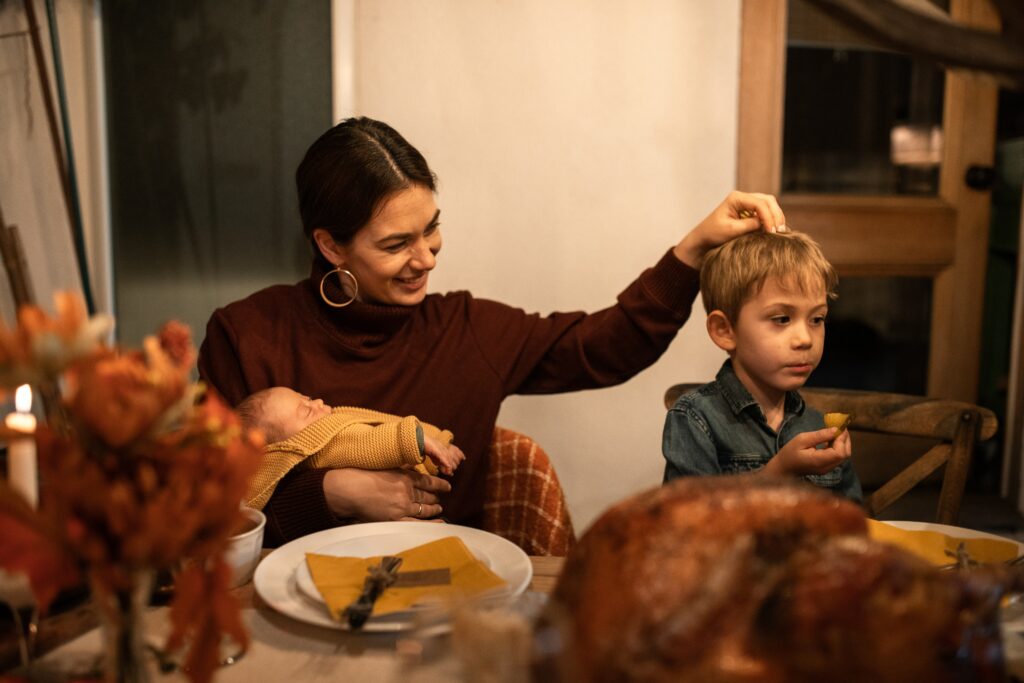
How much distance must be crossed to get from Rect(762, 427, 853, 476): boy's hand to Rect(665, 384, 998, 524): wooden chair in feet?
1.22

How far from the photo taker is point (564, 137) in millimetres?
2590

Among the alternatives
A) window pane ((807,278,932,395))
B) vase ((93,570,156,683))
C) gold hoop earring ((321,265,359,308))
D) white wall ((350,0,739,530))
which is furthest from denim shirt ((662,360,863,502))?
window pane ((807,278,932,395))

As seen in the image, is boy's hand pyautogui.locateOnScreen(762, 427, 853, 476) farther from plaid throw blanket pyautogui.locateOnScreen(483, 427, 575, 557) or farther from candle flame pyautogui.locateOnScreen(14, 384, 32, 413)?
candle flame pyautogui.locateOnScreen(14, 384, 32, 413)

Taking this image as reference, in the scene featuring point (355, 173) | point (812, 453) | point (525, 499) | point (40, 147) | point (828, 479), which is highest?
point (40, 147)

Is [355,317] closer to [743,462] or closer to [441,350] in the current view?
[441,350]

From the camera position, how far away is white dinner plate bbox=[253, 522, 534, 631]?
0.79m

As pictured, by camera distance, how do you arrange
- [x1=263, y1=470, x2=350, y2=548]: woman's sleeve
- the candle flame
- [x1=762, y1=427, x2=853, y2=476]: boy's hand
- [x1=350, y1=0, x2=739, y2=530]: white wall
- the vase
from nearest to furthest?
the vase
the candle flame
[x1=762, y1=427, x2=853, y2=476]: boy's hand
[x1=263, y1=470, x2=350, y2=548]: woman's sleeve
[x1=350, y1=0, x2=739, y2=530]: white wall

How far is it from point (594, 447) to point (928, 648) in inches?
87.5

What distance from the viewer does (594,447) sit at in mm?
2711

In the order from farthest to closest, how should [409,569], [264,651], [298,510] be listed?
[298,510] < [409,569] < [264,651]

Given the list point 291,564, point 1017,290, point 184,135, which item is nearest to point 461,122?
point 184,135

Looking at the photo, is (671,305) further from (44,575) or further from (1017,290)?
(1017,290)

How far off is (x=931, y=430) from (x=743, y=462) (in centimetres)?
39

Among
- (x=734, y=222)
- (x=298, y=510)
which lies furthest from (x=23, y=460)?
(x=734, y=222)
